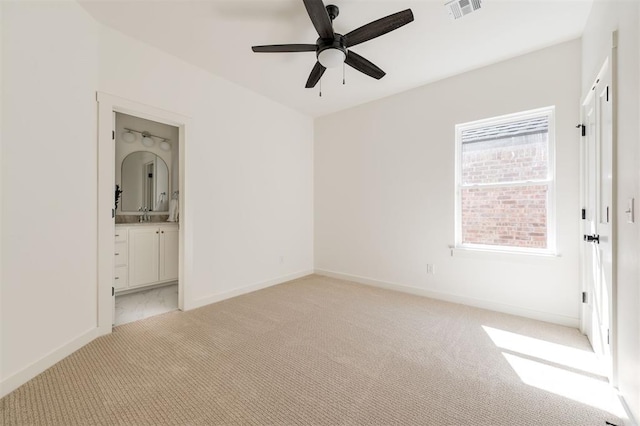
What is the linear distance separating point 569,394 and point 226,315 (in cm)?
287

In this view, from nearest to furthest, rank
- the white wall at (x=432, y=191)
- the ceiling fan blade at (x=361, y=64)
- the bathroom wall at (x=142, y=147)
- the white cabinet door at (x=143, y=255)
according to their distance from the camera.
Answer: the ceiling fan blade at (x=361, y=64)
the white wall at (x=432, y=191)
the white cabinet door at (x=143, y=255)
the bathroom wall at (x=142, y=147)

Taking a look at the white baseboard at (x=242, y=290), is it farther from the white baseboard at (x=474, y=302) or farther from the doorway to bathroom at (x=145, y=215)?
the white baseboard at (x=474, y=302)

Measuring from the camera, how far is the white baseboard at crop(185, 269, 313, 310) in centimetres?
316

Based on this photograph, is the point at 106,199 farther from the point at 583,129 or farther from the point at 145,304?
the point at 583,129

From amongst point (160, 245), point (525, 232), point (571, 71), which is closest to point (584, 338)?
point (525, 232)

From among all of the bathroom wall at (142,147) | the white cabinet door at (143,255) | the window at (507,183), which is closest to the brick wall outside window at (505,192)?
the window at (507,183)

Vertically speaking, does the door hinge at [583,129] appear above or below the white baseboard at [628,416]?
above

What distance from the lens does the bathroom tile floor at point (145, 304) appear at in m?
2.93

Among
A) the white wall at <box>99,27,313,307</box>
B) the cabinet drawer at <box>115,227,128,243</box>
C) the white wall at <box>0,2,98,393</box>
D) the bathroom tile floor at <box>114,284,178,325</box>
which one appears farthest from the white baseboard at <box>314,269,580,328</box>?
the white wall at <box>0,2,98,393</box>

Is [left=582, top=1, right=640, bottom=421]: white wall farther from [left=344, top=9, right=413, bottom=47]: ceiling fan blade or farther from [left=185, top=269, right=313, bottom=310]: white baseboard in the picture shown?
[left=185, top=269, right=313, bottom=310]: white baseboard

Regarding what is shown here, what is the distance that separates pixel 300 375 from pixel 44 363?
183 cm

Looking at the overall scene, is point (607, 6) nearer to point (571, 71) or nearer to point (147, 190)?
point (571, 71)

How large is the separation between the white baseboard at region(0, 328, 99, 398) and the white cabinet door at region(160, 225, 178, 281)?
1.60 metres

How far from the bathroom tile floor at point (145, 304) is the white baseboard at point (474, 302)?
2524 millimetres
